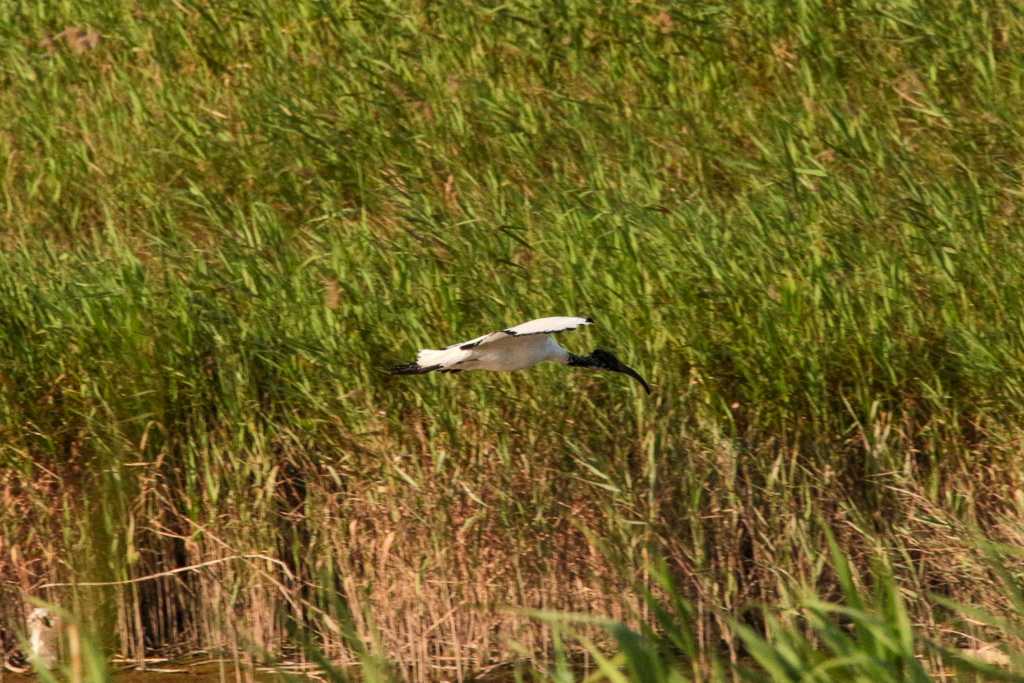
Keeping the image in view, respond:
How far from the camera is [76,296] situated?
6.40m

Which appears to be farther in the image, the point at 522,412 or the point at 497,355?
the point at 522,412

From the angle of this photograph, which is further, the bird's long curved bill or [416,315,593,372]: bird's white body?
the bird's long curved bill

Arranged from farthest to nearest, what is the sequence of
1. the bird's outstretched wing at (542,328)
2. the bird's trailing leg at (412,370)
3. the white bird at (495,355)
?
the bird's trailing leg at (412,370), the white bird at (495,355), the bird's outstretched wing at (542,328)

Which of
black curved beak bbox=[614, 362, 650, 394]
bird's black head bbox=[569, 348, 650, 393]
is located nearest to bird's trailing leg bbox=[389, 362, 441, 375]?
bird's black head bbox=[569, 348, 650, 393]

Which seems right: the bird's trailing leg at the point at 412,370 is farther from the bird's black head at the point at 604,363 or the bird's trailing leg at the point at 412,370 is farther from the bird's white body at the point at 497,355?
the bird's black head at the point at 604,363

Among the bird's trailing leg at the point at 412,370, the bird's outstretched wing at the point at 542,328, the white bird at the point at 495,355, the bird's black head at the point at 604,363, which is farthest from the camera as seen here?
the bird's black head at the point at 604,363

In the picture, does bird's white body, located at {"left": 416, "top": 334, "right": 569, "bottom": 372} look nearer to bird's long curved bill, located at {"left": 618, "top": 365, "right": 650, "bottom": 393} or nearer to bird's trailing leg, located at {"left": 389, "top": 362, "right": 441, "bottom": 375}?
bird's trailing leg, located at {"left": 389, "top": 362, "right": 441, "bottom": 375}

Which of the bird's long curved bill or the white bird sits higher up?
the white bird

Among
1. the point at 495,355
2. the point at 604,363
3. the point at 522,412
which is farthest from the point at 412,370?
the point at 604,363

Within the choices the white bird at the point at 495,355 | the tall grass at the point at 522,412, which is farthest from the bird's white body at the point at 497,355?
the tall grass at the point at 522,412

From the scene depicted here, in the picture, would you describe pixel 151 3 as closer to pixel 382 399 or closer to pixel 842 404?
pixel 382 399

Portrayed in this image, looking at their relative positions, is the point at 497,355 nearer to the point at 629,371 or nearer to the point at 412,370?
the point at 412,370

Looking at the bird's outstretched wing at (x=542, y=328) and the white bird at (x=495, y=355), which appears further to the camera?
the white bird at (x=495, y=355)

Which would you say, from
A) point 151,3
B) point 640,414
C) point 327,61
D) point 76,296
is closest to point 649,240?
point 640,414
